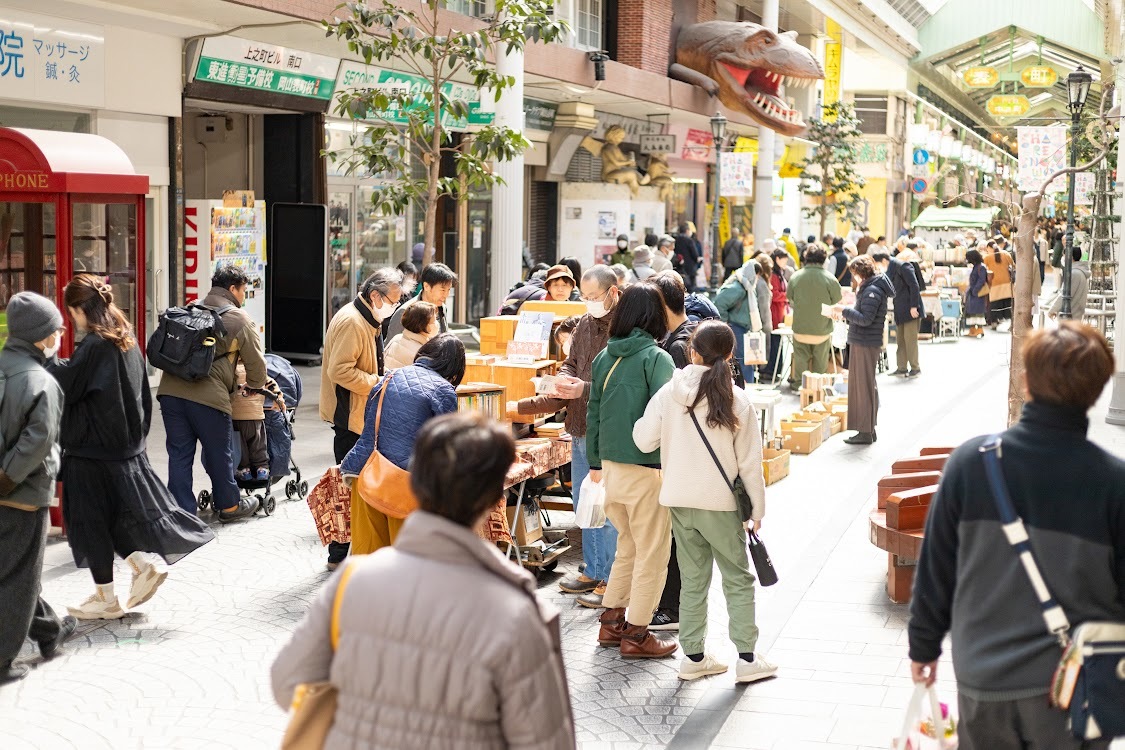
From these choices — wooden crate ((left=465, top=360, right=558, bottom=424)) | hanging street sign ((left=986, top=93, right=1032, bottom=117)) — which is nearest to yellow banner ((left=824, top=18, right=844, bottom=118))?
hanging street sign ((left=986, top=93, right=1032, bottom=117))

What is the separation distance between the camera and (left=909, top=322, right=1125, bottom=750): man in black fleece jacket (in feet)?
11.3

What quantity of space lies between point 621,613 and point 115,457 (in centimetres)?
263

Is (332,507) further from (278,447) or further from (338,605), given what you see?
(338,605)

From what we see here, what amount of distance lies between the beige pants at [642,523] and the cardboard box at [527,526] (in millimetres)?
1529

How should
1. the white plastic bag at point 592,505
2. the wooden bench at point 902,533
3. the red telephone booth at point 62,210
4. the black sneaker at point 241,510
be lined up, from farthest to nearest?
the red telephone booth at point 62,210 < the black sneaker at point 241,510 < the wooden bench at point 902,533 < the white plastic bag at point 592,505

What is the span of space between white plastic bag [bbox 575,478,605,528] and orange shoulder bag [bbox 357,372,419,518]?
92 cm

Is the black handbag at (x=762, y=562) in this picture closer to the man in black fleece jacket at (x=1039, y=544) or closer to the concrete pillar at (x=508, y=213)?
the man in black fleece jacket at (x=1039, y=544)

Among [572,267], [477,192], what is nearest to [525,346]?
[572,267]

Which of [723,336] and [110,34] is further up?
[110,34]

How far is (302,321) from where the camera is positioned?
59.5 feet

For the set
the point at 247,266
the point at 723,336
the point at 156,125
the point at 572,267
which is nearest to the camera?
the point at 723,336

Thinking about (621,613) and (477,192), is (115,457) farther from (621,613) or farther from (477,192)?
(477,192)

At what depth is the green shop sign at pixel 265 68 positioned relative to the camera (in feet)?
50.2

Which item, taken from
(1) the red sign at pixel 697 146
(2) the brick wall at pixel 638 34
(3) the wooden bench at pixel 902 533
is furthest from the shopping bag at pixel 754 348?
(1) the red sign at pixel 697 146
